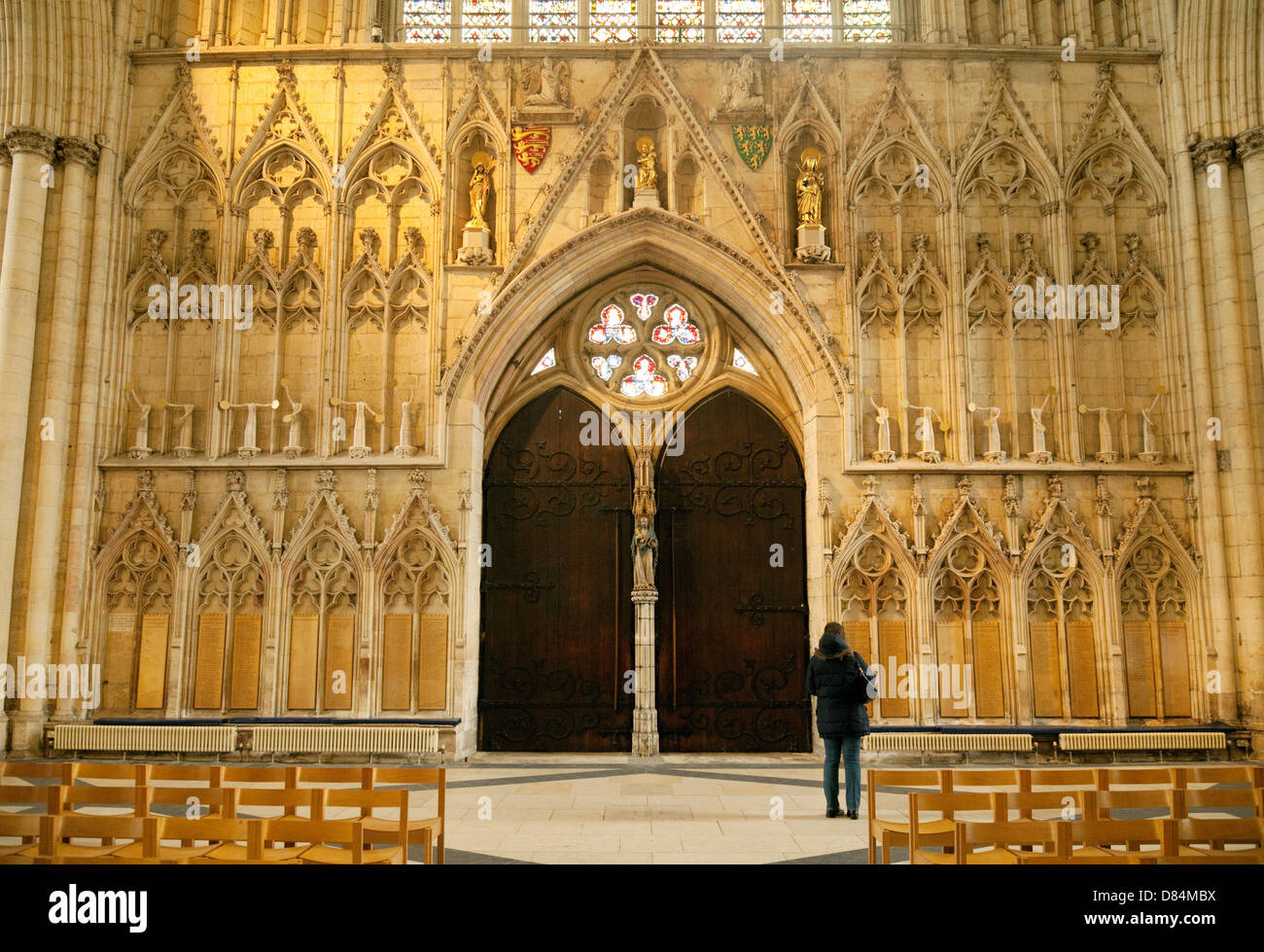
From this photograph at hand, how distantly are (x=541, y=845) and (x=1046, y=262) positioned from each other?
9333mm

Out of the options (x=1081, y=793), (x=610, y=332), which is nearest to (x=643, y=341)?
(x=610, y=332)

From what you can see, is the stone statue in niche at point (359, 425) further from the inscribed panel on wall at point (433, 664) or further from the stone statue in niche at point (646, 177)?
the stone statue in niche at point (646, 177)

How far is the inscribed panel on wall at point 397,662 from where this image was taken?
11.2 meters

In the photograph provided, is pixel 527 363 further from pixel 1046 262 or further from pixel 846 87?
pixel 1046 262

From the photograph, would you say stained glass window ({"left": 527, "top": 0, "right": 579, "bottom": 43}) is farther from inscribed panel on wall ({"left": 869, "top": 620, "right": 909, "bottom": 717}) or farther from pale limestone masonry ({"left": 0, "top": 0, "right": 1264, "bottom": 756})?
A: inscribed panel on wall ({"left": 869, "top": 620, "right": 909, "bottom": 717})

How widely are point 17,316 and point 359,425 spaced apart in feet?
12.8

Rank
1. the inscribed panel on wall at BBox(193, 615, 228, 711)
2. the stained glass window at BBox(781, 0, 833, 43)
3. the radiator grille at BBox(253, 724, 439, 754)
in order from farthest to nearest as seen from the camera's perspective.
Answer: the stained glass window at BBox(781, 0, 833, 43), the inscribed panel on wall at BBox(193, 615, 228, 711), the radiator grille at BBox(253, 724, 439, 754)

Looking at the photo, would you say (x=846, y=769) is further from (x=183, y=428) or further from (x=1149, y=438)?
(x=183, y=428)

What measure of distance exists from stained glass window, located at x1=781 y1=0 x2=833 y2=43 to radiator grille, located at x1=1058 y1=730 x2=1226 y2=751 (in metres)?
9.24

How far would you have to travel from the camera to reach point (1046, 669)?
1126cm

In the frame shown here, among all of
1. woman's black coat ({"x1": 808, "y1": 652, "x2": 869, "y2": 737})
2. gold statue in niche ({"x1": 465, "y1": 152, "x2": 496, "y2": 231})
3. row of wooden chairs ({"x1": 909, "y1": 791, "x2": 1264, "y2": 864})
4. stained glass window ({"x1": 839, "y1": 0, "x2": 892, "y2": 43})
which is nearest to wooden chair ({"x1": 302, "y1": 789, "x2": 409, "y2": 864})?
row of wooden chairs ({"x1": 909, "y1": 791, "x2": 1264, "y2": 864})

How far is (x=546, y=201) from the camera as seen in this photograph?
11.9 metres

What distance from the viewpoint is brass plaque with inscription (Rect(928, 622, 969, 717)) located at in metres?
11.1

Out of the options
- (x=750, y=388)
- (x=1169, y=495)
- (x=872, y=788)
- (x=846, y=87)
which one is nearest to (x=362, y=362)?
(x=750, y=388)
